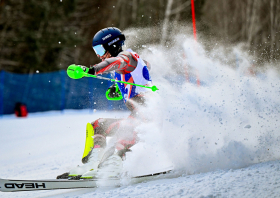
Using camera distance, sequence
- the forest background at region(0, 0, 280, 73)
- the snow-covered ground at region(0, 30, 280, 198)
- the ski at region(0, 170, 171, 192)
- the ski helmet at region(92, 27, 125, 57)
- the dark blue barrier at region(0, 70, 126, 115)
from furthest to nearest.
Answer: the forest background at region(0, 0, 280, 73) → the dark blue barrier at region(0, 70, 126, 115) → the ski helmet at region(92, 27, 125, 57) → the ski at region(0, 170, 171, 192) → the snow-covered ground at region(0, 30, 280, 198)

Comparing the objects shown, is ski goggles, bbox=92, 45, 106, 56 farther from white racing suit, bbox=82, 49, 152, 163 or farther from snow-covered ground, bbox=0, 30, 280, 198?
snow-covered ground, bbox=0, 30, 280, 198

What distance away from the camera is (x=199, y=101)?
3600mm

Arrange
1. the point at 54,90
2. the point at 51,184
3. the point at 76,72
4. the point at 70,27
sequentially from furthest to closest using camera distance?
the point at 70,27 < the point at 54,90 < the point at 51,184 < the point at 76,72

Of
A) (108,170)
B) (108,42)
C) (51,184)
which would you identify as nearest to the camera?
(51,184)

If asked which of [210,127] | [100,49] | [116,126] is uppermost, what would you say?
[100,49]

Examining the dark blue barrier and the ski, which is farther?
the dark blue barrier

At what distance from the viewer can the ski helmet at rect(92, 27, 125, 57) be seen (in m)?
3.37

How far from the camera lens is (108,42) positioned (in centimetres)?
337

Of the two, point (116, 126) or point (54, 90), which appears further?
point (54, 90)

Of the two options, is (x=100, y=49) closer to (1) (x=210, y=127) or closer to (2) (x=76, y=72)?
(2) (x=76, y=72)

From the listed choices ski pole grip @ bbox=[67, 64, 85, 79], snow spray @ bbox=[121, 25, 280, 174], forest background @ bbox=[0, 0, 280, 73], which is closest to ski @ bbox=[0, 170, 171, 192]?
snow spray @ bbox=[121, 25, 280, 174]

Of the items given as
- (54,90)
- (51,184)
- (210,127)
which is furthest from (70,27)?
(51,184)

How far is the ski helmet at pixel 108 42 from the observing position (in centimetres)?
337

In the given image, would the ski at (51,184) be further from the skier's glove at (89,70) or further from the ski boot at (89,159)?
the skier's glove at (89,70)
